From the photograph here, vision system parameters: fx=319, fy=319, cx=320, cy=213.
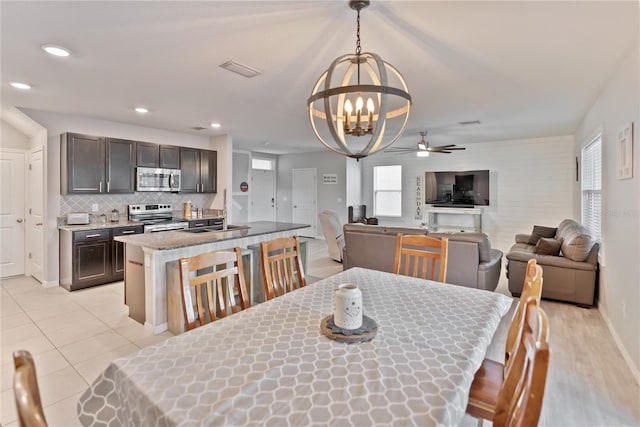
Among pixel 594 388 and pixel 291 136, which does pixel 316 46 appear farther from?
pixel 291 136

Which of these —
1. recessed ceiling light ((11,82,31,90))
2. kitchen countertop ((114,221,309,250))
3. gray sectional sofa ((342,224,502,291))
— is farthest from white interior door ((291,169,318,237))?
recessed ceiling light ((11,82,31,90))

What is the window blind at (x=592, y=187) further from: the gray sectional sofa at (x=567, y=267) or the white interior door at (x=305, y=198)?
the white interior door at (x=305, y=198)

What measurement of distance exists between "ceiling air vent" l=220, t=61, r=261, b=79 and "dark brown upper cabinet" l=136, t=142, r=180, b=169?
3099 millimetres

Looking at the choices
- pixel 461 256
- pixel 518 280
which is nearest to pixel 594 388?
pixel 461 256

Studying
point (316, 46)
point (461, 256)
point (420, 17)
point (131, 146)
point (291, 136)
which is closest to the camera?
point (420, 17)

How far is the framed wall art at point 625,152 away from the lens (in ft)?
8.32

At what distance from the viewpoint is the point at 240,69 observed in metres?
2.98

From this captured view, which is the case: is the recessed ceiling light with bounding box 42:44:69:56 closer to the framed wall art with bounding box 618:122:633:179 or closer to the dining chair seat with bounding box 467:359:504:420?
the dining chair seat with bounding box 467:359:504:420

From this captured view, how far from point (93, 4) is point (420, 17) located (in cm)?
207

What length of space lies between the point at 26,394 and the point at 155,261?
102 inches

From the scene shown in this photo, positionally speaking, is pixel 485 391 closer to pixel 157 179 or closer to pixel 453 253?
pixel 453 253

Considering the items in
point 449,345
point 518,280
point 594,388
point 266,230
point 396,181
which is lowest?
point 594,388

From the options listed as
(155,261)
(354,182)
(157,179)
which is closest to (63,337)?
(155,261)

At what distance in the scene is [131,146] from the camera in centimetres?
516
